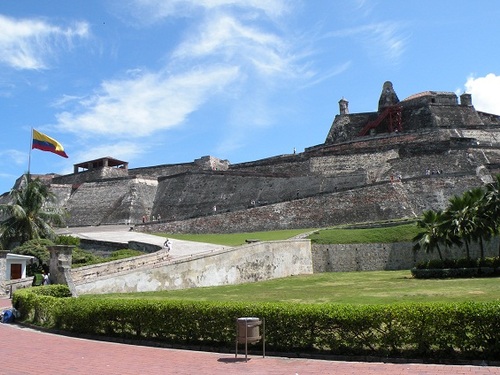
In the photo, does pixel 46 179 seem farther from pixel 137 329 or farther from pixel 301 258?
pixel 137 329

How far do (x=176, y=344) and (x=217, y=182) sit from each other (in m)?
35.6

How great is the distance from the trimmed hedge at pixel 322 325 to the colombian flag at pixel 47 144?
101ft

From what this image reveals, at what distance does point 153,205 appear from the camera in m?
48.4

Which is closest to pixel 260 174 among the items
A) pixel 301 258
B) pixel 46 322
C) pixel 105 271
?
pixel 301 258

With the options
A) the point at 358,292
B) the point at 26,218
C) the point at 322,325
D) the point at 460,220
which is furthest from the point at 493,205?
the point at 26,218

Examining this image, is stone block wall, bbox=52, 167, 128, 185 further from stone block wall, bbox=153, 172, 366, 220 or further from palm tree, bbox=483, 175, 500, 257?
palm tree, bbox=483, 175, 500, 257

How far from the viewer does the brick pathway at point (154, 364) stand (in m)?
7.68

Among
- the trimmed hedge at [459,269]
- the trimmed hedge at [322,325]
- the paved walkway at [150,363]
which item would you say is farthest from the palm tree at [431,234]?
the paved walkway at [150,363]

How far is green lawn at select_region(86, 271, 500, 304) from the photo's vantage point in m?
13.2

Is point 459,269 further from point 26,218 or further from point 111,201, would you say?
point 111,201

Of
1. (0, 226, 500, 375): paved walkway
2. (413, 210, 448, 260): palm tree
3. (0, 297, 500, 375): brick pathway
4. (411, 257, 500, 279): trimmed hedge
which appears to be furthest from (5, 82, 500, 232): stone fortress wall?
(0, 297, 500, 375): brick pathway

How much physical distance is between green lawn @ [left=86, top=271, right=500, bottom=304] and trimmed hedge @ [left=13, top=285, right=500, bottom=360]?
332 centimetres

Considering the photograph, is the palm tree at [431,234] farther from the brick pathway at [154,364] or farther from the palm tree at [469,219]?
the brick pathway at [154,364]

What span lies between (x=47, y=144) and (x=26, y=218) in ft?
35.8
